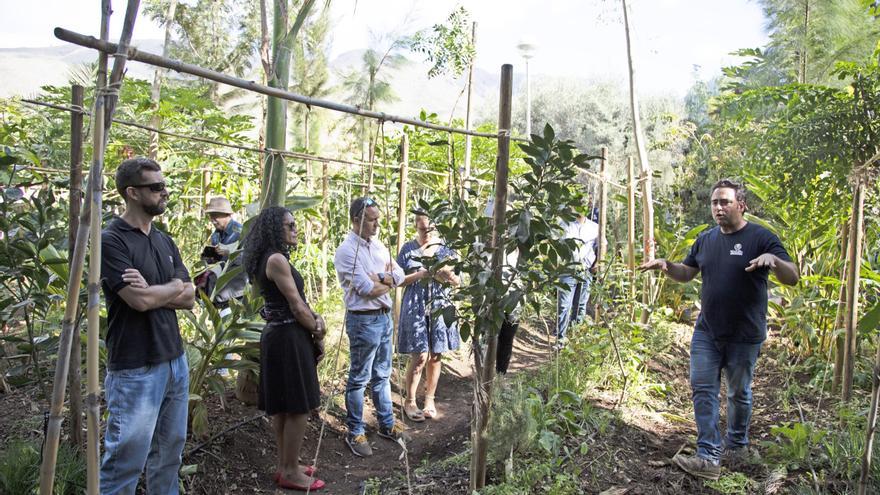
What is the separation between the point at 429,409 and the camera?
5.53 m

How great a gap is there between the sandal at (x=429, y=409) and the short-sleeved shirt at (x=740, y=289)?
250 centimetres

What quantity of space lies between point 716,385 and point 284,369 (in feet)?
8.24

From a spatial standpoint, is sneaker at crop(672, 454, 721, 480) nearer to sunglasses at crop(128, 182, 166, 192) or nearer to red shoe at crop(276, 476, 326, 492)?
red shoe at crop(276, 476, 326, 492)

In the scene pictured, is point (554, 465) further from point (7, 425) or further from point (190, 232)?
point (190, 232)

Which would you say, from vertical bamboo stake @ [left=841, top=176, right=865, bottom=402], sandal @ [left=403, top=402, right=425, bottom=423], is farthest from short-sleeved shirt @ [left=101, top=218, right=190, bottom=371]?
vertical bamboo stake @ [left=841, top=176, right=865, bottom=402]

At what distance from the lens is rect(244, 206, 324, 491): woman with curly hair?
362cm

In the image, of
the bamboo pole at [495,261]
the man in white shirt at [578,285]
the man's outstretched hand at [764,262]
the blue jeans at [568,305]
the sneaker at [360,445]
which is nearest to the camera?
the bamboo pole at [495,261]

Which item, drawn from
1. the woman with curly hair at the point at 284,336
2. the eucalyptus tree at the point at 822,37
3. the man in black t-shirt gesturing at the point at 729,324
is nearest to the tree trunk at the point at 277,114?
the woman with curly hair at the point at 284,336

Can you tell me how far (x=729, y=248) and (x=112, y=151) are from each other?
6.31 meters

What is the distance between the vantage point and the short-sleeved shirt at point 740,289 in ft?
12.2

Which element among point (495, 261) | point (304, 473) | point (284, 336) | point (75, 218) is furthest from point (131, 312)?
point (304, 473)

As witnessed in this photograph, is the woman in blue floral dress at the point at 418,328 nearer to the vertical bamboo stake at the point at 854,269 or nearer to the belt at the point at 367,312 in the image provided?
the belt at the point at 367,312

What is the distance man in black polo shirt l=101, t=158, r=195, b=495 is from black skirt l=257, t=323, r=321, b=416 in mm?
848

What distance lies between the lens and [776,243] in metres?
3.72
